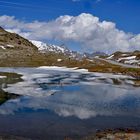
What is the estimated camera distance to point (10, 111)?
149 ft

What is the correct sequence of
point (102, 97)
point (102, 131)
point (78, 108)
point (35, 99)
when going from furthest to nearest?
point (102, 97)
point (35, 99)
point (78, 108)
point (102, 131)

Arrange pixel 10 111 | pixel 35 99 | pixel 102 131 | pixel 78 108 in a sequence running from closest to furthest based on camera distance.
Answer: pixel 102 131 → pixel 10 111 → pixel 78 108 → pixel 35 99

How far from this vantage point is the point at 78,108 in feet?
163

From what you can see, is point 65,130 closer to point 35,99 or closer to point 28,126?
point 28,126

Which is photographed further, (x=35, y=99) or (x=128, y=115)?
(x=35, y=99)

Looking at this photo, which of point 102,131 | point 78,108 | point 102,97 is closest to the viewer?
point 102,131

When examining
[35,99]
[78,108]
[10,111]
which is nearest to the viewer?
[10,111]

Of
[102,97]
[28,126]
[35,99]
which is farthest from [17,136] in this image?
[102,97]

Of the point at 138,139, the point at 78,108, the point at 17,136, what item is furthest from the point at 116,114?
the point at 17,136

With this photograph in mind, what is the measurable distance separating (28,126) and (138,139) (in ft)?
40.1

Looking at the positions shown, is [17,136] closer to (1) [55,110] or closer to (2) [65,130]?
(2) [65,130]

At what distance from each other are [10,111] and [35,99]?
37.4 ft

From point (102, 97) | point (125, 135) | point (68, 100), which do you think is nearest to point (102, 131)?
point (125, 135)

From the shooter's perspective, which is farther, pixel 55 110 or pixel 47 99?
pixel 47 99
